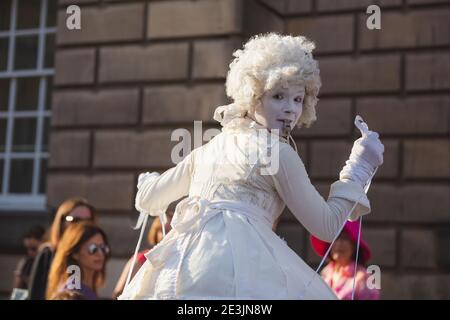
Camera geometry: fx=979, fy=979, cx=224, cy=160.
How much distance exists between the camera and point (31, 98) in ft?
37.1

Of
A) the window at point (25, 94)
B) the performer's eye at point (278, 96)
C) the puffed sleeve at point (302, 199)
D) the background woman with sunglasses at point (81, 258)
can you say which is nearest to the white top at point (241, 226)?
the puffed sleeve at point (302, 199)

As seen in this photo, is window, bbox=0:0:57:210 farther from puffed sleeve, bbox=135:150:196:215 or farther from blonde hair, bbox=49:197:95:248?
puffed sleeve, bbox=135:150:196:215

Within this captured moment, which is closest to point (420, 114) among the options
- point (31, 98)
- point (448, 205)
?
point (448, 205)

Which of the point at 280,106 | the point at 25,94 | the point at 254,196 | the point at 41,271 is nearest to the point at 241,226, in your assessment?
the point at 254,196

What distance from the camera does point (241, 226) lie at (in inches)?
144

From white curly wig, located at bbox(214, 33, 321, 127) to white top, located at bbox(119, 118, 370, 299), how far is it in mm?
100

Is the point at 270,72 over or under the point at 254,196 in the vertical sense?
over

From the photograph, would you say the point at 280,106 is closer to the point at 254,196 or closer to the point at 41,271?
the point at 254,196

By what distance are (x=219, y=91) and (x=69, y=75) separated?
1803 millimetres

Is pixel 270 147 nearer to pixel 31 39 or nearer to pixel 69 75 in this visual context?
pixel 69 75

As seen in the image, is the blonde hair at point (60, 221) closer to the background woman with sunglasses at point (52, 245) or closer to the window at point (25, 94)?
the background woman with sunglasses at point (52, 245)

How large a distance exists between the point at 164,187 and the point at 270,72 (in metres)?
0.66

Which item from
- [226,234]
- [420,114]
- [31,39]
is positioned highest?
[31,39]

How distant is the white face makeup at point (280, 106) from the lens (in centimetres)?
386
